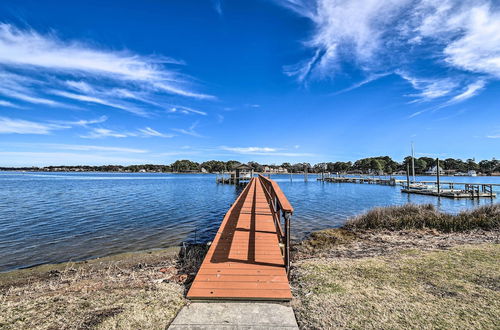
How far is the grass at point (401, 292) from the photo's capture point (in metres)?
3.26

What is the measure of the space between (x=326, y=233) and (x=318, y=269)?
5.51 metres

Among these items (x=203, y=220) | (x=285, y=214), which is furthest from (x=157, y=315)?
(x=203, y=220)

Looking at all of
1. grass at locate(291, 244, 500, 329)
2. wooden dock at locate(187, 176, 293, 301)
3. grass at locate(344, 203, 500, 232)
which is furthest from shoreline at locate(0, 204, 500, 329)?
grass at locate(344, 203, 500, 232)

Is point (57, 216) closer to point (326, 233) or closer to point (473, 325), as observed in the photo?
A: point (326, 233)

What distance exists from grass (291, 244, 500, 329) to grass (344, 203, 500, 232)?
4564 mm

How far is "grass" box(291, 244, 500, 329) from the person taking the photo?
3.26 metres

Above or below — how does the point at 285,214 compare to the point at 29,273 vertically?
above

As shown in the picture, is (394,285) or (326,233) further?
(326,233)

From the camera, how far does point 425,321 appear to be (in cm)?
323

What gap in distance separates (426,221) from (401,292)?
337 inches

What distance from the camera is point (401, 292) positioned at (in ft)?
13.5

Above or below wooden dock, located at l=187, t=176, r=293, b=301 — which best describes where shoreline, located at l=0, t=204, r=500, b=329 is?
below

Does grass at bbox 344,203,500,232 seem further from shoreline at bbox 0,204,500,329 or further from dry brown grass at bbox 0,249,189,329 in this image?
dry brown grass at bbox 0,249,189,329

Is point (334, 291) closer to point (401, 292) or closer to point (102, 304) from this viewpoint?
point (401, 292)
